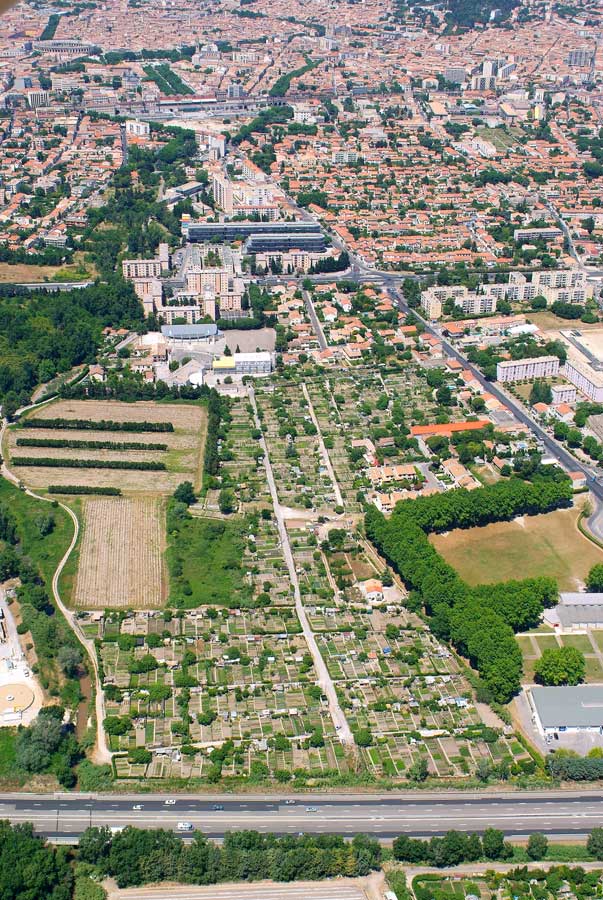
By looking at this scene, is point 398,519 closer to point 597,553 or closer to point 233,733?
point 597,553

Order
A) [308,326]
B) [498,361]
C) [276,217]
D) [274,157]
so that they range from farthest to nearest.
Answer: [274,157] → [276,217] → [308,326] → [498,361]

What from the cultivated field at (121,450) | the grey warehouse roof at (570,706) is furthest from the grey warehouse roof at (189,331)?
the grey warehouse roof at (570,706)

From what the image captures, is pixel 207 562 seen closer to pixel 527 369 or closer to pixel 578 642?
pixel 578 642

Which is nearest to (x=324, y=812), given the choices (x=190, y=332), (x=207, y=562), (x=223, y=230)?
(x=207, y=562)

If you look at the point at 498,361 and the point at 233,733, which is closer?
the point at 233,733

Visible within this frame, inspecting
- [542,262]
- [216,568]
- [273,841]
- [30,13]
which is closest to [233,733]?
[273,841]

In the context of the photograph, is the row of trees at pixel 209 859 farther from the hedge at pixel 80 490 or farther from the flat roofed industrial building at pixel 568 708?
the hedge at pixel 80 490
